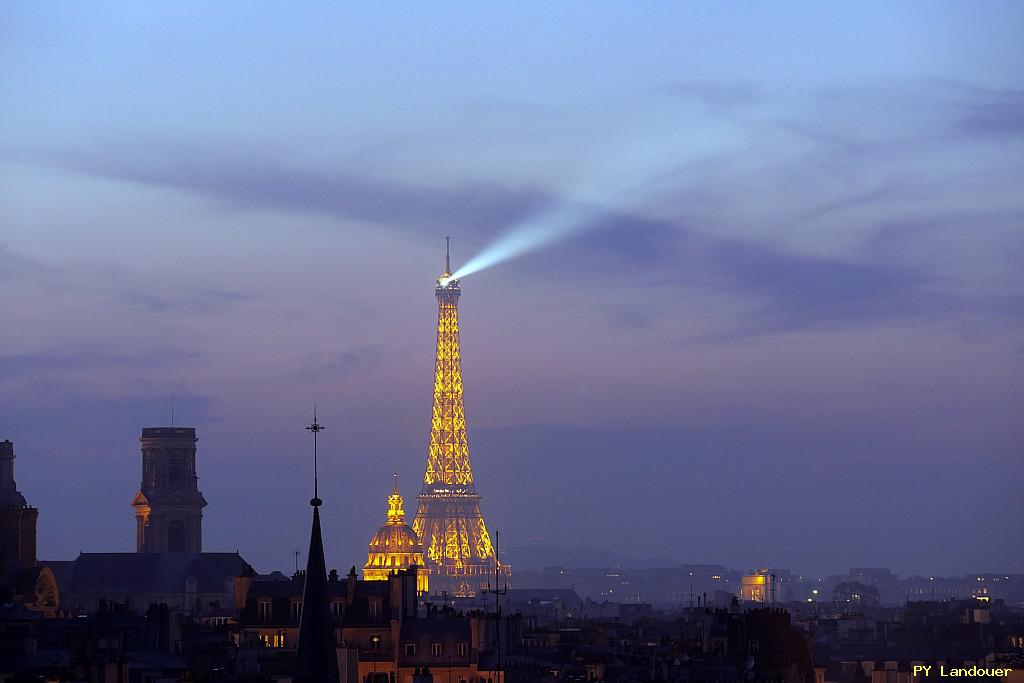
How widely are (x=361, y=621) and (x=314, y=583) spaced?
43794 mm

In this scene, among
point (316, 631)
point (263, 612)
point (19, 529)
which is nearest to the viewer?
point (316, 631)

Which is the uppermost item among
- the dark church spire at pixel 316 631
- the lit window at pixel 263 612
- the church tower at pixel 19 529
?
the church tower at pixel 19 529

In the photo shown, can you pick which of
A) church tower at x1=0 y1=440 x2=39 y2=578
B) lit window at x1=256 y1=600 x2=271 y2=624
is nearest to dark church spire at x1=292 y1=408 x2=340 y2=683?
lit window at x1=256 y1=600 x2=271 y2=624

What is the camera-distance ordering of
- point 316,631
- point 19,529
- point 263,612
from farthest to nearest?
point 19,529 < point 263,612 < point 316,631

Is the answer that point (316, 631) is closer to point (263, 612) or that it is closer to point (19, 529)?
point (263, 612)

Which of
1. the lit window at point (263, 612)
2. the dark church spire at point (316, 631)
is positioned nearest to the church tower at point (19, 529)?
the lit window at point (263, 612)

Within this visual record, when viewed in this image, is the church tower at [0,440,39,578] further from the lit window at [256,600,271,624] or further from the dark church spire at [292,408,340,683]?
the dark church spire at [292,408,340,683]

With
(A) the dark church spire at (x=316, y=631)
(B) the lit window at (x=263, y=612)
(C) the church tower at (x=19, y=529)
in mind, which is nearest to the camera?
A: (A) the dark church spire at (x=316, y=631)

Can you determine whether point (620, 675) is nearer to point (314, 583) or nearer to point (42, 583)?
point (314, 583)

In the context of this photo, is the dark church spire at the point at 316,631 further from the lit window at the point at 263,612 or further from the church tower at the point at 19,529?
the church tower at the point at 19,529

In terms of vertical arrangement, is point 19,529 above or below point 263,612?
above

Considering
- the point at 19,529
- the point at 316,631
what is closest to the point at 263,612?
the point at 316,631

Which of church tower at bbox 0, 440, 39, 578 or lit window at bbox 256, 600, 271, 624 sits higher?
church tower at bbox 0, 440, 39, 578

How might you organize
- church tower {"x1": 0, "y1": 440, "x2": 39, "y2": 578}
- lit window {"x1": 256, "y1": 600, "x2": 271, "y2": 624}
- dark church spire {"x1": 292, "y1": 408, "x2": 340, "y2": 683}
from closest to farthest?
dark church spire {"x1": 292, "y1": 408, "x2": 340, "y2": 683} < lit window {"x1": 256, "y1": 600, "x2": 271, "y2": 624} < church tower {"x1": 0, "y1": 440, "x2": 39, "y2": 578}
